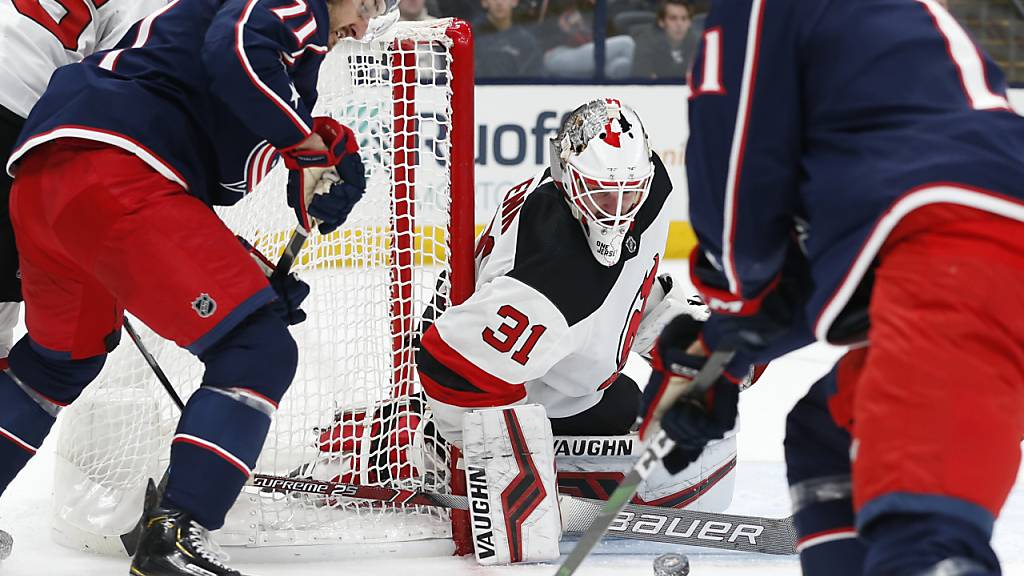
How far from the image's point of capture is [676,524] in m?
2.37

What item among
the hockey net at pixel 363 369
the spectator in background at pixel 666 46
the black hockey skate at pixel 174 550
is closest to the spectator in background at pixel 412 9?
the spectator in background at pixel 666 46

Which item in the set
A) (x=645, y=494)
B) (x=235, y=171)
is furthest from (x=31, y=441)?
(x=645, y=494)

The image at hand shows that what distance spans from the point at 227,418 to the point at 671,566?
2.73 feet

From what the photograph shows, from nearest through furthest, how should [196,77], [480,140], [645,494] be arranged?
[196,77]
[645,494]
[480,140]

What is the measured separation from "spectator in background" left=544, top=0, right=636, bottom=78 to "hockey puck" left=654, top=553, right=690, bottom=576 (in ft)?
12.5

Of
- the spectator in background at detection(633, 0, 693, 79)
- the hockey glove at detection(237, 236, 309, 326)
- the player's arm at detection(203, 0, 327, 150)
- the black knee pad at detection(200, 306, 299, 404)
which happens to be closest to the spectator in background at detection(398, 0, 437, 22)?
the spectator in background at detection(633, 0, 693, 79)

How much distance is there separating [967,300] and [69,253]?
1334 mm

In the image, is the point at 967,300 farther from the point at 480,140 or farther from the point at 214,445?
the point at 480,140

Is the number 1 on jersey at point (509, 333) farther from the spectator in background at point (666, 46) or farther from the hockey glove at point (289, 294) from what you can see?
the spectator in background at point (666, 46)

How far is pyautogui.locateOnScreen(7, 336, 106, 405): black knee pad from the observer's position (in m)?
2.15

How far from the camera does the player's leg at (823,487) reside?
144cm

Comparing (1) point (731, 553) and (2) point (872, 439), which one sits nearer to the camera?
(2) point (872, 439)

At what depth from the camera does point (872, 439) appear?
1140mm

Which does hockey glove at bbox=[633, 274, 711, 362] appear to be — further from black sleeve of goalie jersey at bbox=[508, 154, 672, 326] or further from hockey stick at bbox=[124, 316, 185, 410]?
hockey stick at bbox=[124, 316, 185, 410]
